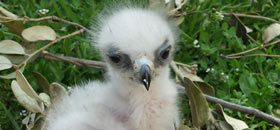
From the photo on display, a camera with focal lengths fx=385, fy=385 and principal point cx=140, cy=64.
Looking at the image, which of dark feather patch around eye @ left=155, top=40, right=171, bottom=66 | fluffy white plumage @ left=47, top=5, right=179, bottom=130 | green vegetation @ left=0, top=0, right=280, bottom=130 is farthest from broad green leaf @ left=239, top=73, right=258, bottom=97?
dark feather patch around eye @ left=155, top=40, right=171, bottom=66

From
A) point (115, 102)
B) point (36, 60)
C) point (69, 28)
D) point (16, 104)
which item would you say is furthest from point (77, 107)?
point (69, 28)

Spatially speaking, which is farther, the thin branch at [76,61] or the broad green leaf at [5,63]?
the thin branch at [76,61]

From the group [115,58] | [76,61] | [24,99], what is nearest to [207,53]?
[76,61]

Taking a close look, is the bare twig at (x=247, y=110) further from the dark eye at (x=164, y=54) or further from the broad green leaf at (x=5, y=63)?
the broad green leaf at (x=5, y=63)

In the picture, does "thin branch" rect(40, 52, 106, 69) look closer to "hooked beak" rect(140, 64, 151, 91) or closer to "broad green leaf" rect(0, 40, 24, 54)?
"broad green leaf" rect(0, 40, 24, 54)

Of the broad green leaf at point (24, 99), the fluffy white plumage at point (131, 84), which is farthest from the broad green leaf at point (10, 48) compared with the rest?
the fluffy white plumage at point (131, 84)

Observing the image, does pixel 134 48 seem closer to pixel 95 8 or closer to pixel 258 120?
pixel 258 120
